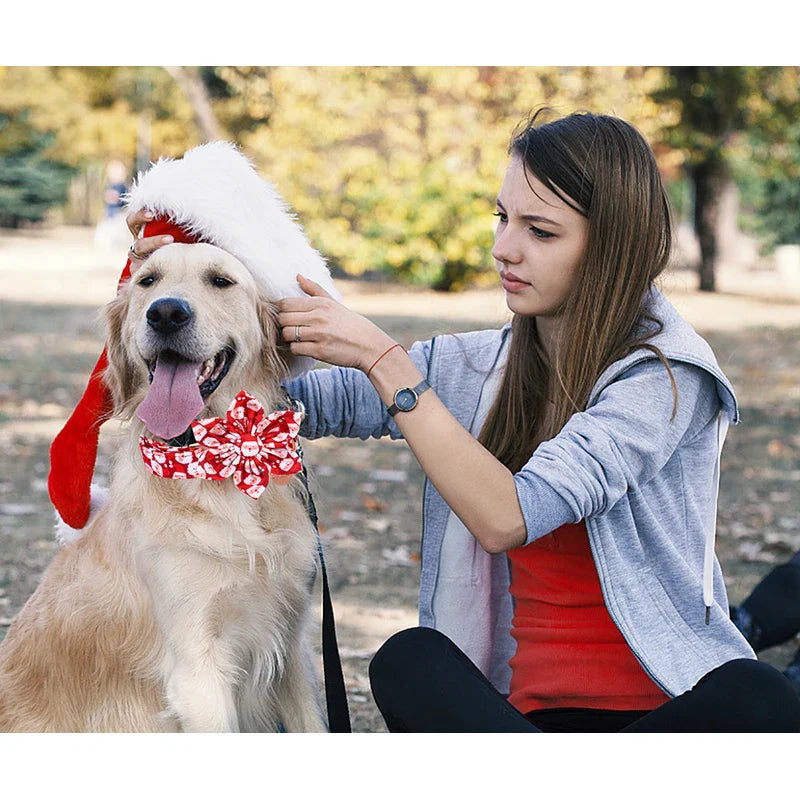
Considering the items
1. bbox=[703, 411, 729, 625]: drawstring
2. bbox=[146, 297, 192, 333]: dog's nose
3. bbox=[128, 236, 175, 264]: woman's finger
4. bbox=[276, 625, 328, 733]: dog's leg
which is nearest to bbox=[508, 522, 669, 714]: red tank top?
bbox=[703, 411, 729, 625]: drawstring

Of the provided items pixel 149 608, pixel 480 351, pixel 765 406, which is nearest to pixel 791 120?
pixel 765 406

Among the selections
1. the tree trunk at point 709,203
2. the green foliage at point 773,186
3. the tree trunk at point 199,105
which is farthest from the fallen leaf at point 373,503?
the tree trunk at point 199,105

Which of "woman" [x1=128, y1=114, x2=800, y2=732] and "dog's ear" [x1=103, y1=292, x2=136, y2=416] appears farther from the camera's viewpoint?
"dog's ear" [x1=103, y1=292, x2=136, y2=416]

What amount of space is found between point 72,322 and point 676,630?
11.0 m

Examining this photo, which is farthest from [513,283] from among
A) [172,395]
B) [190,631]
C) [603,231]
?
[190,631]

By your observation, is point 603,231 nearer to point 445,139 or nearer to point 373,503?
point 373,503

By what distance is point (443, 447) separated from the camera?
7.39 ft

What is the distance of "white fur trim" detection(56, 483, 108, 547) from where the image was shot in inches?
108

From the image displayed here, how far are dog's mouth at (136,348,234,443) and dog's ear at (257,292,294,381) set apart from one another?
0.42ft

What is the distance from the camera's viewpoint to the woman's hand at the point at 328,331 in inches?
91.2

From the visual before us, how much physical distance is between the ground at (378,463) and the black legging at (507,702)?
0.67 metres

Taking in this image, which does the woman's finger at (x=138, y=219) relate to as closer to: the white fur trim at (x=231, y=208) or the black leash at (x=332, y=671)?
the white fur trim at (x=231, y=208)

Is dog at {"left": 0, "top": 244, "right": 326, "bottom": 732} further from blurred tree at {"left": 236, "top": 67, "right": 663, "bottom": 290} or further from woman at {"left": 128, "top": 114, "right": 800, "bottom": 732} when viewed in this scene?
blurred tree at {"left": 236, "top": 67, "right": 663, "bottom": 290}

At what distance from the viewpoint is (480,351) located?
3010 millimetres
